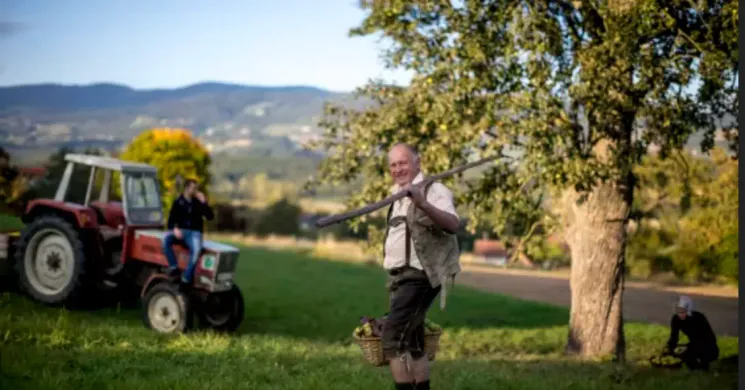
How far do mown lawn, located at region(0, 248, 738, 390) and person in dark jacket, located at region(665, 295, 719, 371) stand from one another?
0.90ft

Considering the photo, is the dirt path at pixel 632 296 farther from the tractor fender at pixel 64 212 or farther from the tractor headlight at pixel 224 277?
the tractor fender at pixel 64 212

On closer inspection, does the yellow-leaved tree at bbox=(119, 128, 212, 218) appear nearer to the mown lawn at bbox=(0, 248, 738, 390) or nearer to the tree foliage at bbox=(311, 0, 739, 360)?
the mown lawn at bbox=(0, 248, 738, 390)

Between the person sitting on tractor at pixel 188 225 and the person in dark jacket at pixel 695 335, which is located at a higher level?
the person sitting on tractor at pixel 188 225

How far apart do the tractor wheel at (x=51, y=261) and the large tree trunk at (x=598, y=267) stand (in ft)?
22.7

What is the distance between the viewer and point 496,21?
11680 millimetres

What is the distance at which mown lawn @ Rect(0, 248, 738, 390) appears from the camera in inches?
273

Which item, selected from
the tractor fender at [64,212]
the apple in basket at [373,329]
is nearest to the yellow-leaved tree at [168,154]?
the tractor fender at [64,212]

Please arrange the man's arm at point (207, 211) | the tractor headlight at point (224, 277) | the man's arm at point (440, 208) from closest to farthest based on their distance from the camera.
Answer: the man's arm at point (440, 208) → the man's arm at point (207, 211) → the tractor headlight at point (224, 277)

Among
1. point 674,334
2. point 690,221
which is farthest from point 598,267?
point 690,221

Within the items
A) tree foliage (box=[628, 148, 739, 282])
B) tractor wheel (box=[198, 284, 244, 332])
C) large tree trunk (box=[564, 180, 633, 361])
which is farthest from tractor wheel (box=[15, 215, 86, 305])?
tree foliage (box=[628, 148, 739, 282])

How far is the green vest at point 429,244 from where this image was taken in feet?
18.0

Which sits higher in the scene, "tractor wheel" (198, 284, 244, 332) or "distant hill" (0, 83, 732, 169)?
"distant hill" (0, 83, 732, 169)

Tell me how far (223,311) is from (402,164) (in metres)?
7.41

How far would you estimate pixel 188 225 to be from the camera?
444 inches
